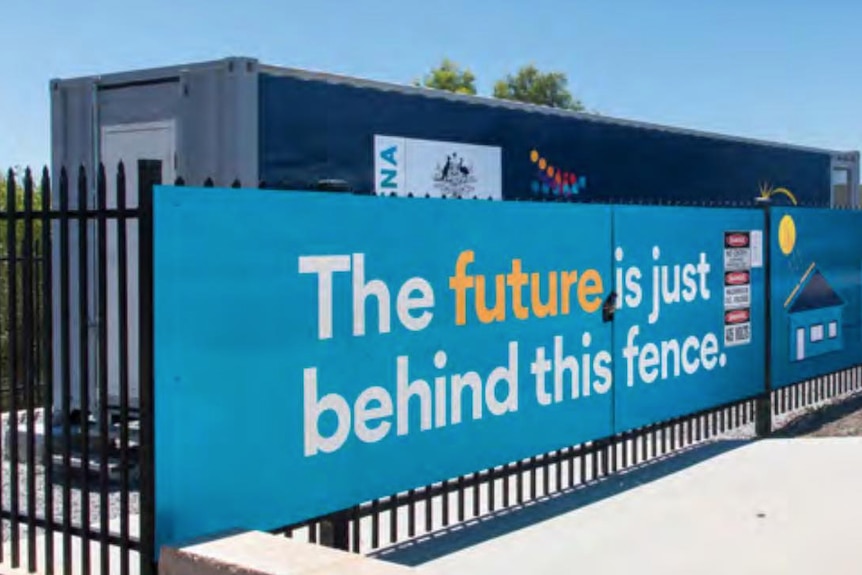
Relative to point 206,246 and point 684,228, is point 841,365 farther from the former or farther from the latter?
point 206,246

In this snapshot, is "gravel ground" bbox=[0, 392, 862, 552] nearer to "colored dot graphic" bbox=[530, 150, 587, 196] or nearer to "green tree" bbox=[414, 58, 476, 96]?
"colored dot graphic" bbox=[530, 150, 587, 196]

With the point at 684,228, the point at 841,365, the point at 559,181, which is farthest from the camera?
the point at 841,365

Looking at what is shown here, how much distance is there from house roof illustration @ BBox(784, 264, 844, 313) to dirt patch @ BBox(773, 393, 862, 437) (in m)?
1.12

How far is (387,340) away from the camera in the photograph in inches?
223

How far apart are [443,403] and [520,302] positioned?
0.96 meters

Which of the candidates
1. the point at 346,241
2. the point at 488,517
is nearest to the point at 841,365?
the point at 488,517

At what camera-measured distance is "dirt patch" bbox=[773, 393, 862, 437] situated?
32.6ft

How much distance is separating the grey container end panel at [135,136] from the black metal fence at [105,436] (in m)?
0.04

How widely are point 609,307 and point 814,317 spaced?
14.0 feet

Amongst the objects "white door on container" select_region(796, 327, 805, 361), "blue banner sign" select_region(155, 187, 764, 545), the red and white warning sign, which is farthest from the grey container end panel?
"white door on container" select_region(796, 327, 805, 361)

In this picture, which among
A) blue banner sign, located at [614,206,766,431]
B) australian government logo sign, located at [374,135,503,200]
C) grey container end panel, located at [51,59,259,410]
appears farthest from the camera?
australian government logo sign, located at [374,135,503,200]

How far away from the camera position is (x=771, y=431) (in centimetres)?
1004

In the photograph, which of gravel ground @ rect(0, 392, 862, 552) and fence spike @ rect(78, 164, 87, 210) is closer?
fence spike @ rect(78, 164, 87, 210)

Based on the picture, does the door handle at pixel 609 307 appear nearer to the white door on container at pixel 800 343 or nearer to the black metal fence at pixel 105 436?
the black metal fence at pixel 105 436
